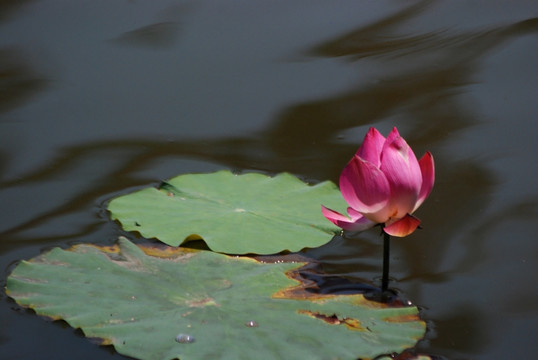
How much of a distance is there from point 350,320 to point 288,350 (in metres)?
0.15

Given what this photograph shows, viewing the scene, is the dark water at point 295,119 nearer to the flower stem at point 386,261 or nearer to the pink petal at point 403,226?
the flower stem at point 386,261

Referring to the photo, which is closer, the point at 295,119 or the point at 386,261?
the point at 386,261

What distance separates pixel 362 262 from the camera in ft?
5.21

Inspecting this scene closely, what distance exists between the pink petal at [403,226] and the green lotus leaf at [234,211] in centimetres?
27

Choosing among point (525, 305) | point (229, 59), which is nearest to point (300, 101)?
point (229, 59)

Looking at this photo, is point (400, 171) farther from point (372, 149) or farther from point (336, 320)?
point (336, 320)

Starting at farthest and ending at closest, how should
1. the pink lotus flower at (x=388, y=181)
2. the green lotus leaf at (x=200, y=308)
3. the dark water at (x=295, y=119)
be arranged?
the dark water at (x=295, y=119) < the pink lotus flower at (x=388, y=181) < the green lotus leaf at (x=200, y=308)

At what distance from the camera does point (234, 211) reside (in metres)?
1.72

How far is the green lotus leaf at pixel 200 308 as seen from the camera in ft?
4.04

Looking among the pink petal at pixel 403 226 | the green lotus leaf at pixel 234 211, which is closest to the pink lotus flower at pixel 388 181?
the pink petal at pixel 403 226

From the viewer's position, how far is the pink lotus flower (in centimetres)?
133

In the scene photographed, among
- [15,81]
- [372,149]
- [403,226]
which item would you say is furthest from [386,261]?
[15,81]

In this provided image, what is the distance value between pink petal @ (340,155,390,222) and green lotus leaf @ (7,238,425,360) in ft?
0.59

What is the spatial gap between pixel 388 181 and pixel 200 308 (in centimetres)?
40
